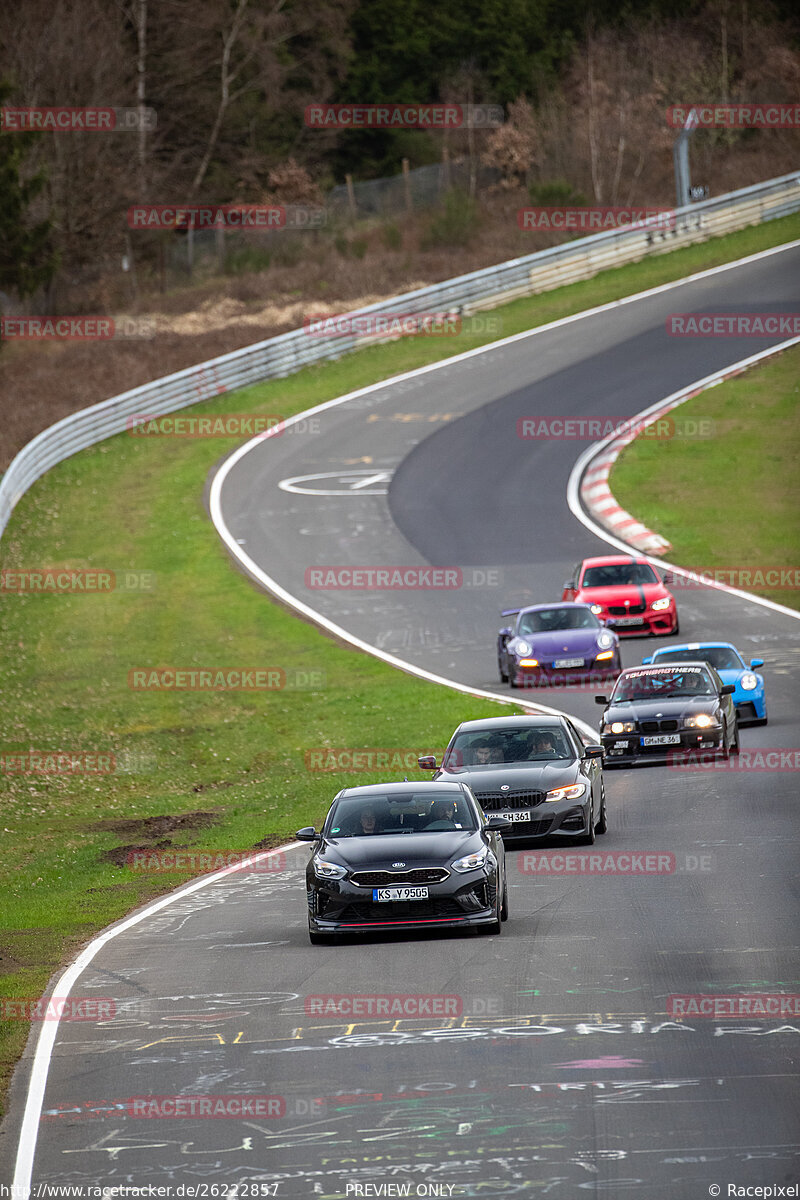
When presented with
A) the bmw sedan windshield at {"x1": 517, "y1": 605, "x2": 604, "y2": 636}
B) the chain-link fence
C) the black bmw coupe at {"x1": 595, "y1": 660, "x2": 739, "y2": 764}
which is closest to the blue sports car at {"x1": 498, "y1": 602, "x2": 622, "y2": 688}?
the bmw sedan windshield at {"x1": 517, "y1": 605, "x2": 604, "y2": 636}

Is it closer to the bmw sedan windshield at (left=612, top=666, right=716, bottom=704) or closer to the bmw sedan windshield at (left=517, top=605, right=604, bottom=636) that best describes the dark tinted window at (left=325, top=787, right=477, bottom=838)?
the bmw sedan windshield at (left=612, top=666, right=716, bottom=704)

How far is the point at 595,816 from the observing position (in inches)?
682

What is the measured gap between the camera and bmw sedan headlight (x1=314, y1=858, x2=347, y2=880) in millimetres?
13031

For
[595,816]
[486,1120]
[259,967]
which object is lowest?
[595,816]

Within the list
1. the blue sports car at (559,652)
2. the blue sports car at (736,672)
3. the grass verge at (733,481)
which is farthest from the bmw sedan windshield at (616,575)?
the blue sports car at (736,672)

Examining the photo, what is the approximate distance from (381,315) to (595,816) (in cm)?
3938

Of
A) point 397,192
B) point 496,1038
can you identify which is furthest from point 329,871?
point 397,192

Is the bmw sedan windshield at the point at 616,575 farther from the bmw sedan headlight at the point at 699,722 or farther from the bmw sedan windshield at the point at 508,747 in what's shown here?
the bmw sedan windshield at the point at 508,747

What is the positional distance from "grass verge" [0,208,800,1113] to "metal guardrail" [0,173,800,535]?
87 cm

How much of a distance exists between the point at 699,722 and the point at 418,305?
117ft

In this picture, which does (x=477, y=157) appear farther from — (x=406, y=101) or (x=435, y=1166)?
(x=435, y=1166)

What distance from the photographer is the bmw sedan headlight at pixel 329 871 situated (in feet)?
42.8

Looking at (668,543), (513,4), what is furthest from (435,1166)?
(513,4)

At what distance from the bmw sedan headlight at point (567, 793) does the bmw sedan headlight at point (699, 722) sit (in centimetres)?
535
